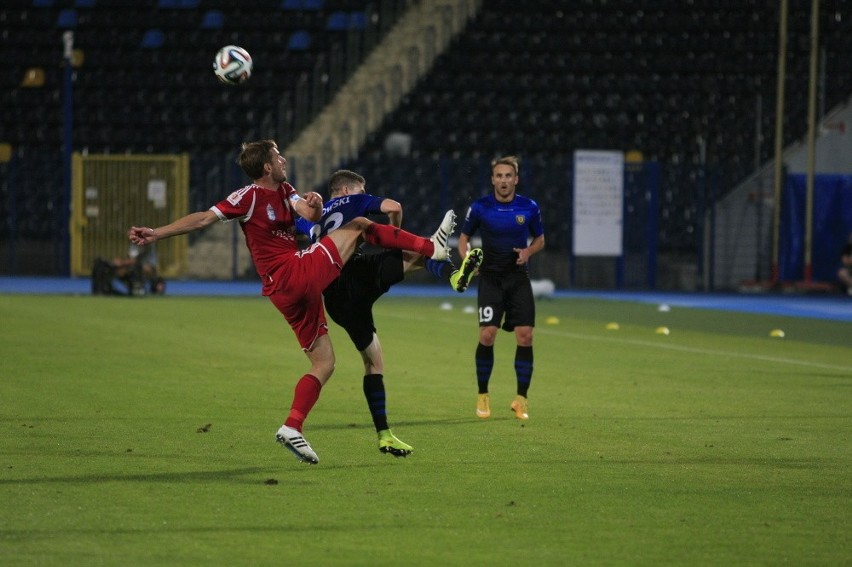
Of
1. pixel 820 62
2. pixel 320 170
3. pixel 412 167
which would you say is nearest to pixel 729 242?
pixel 820 62

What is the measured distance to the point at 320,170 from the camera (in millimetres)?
34719

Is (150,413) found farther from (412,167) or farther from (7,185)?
(7,185)

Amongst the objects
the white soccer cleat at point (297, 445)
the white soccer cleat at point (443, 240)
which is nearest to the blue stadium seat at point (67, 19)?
the white soccer cleat at point (443, 240)

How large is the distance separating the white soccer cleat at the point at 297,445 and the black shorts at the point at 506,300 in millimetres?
3288

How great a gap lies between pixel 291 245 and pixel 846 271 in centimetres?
2461

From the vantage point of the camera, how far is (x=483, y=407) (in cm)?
1116

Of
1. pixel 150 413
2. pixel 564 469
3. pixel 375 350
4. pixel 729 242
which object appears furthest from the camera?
pixel 729 242

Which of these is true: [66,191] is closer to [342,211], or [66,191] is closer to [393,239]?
[342,211]

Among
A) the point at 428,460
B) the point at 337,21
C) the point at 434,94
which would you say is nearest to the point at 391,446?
the point at 428,460

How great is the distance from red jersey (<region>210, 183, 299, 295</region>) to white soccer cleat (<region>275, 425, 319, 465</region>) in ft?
2.84

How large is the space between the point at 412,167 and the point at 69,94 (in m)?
8.43

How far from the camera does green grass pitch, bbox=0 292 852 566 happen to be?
636cm

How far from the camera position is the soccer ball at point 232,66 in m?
10.8

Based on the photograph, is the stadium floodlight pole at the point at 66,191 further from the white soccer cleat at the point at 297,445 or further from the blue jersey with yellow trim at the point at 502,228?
the white soccer cleat at the point at 297,445
